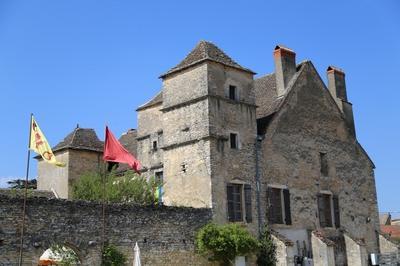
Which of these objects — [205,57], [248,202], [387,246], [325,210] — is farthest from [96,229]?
[387,246]

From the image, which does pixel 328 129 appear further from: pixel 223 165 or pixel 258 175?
pixel 223 165

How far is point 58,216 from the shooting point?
61.7 ft

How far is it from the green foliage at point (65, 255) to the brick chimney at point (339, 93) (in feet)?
64.4

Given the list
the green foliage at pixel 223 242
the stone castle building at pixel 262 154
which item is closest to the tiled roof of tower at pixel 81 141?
the stone castle building at pixel 262 154

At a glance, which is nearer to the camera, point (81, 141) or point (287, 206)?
point (287, 206)

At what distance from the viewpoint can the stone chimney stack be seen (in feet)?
95.7

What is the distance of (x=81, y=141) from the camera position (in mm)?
32156

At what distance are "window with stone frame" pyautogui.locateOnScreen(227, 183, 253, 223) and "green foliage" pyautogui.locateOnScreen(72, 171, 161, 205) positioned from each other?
3.60 metres

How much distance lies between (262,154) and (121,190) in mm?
6826

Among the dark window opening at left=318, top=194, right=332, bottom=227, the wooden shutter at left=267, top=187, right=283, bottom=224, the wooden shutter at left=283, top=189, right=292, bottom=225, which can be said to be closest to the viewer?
the wooden shutter at left=267, top=187, right=283, bottom=224

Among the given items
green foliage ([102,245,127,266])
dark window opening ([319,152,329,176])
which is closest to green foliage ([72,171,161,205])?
green foliage ([102,245,127,266])

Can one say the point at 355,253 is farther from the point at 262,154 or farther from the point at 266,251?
the point at 262,154

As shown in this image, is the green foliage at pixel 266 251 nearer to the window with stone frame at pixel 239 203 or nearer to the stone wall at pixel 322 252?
the window with stone frame at pixel 239 203

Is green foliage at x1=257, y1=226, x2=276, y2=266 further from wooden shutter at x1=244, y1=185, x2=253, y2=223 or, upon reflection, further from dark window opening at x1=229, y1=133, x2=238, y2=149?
dark window opening at x1=229, y1=133, x2=238, y2=149
